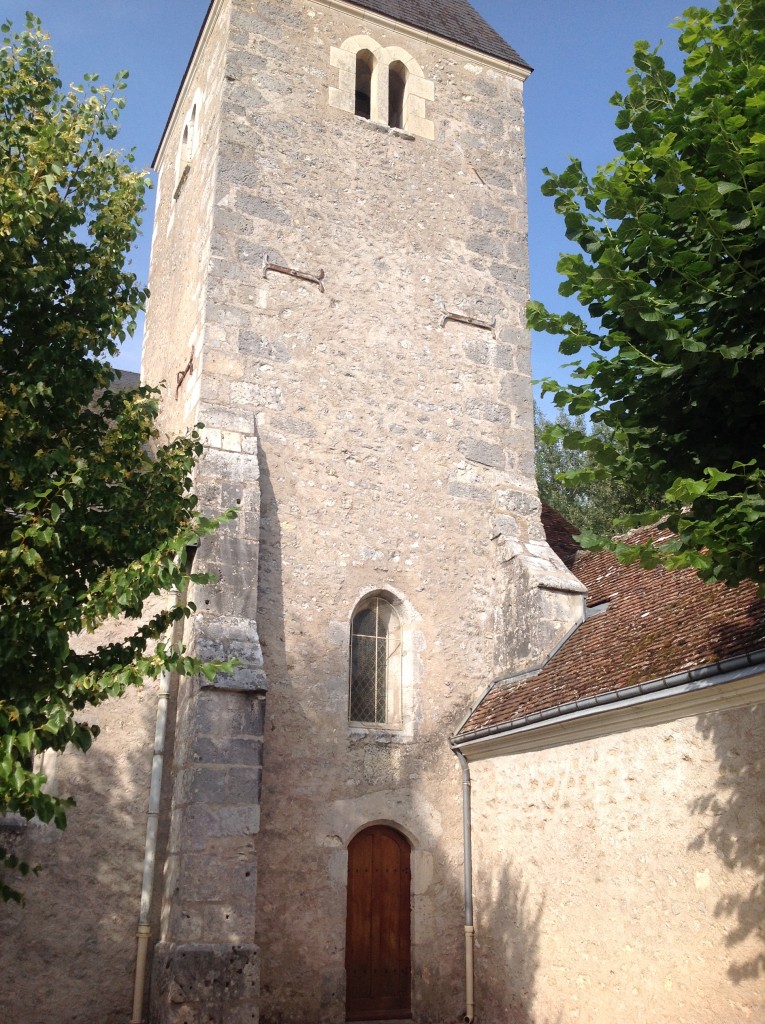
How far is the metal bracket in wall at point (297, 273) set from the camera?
10.9 m

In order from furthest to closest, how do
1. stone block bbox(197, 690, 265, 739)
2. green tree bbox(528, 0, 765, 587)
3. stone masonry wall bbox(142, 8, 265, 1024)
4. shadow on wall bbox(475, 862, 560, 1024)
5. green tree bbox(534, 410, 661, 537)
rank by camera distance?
1. green tree bbox(534, 410, 661, 537)
2. shadow on wall bbox(475, 862, 560, 1024)
3. stone block bbox(197, 690, 265, 739)
4. stone masonry wall bbox(142, 8, 265, 1024)
5. green tree bbox(528, 0, 765, 587)

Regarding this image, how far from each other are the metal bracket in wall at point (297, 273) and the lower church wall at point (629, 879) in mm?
5861

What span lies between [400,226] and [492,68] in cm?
356

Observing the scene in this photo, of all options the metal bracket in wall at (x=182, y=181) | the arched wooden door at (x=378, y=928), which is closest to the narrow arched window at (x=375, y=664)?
the arched wooden door at (x=378, y=928)

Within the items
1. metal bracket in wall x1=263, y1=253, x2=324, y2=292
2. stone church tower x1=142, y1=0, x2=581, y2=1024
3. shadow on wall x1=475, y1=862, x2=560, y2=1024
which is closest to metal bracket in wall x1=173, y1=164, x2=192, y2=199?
stone church tower x1=142, y1=0, x2=581, y2=1024

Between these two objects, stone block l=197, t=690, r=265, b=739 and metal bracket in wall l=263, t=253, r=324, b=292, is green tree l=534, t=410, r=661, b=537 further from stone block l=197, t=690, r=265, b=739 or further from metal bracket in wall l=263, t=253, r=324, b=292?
stone block l=197, t=690, r=265, b=739

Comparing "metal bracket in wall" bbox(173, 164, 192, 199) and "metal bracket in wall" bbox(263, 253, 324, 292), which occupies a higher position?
"metal bracket in wall" bbox(173, 164, 192, 199)

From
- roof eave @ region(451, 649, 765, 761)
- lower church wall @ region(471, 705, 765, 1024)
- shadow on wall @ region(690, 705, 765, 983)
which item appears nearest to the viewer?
shadow on wall @ region(690, 705, 765, 983)

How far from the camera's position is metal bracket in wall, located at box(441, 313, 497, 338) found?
11930 mm

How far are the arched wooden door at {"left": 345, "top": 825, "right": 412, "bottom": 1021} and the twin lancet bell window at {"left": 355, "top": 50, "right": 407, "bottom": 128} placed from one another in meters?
9.28

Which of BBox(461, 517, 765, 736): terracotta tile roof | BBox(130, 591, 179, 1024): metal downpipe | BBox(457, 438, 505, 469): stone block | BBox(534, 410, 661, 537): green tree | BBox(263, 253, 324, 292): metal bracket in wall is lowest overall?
BBox(130, 591, 179, 1024): metal downpipe

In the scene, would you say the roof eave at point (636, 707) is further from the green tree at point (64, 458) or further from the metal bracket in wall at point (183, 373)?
the metal bracket in wall at point (183, 373)

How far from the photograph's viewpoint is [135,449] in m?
6.42

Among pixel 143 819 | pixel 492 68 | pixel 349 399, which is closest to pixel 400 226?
pixel 349 399
